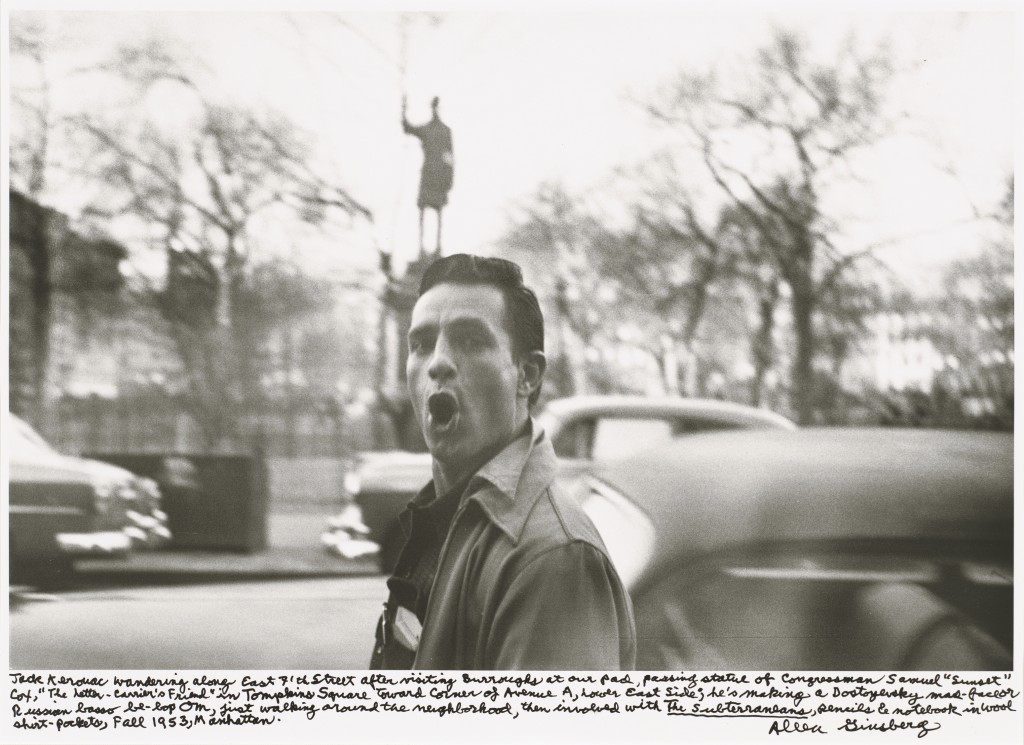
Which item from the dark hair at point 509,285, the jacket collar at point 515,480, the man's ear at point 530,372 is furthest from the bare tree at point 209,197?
the jacket collar at point 515,480

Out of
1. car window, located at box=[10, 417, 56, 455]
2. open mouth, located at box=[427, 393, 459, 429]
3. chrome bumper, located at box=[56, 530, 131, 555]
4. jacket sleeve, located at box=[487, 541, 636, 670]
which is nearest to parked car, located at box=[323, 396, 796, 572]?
open mouth, located at box=[427, 393, 459, 429]

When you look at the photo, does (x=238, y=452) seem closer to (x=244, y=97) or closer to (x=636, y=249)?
(x=244, y=97)

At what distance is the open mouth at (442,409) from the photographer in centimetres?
295

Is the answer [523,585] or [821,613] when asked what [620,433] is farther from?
[821,613]

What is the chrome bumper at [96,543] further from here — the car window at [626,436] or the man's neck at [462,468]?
the car window at [626,436]

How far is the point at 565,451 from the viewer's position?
3006mm

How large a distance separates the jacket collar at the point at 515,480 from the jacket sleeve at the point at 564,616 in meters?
0.13

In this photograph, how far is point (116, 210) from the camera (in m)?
3.14

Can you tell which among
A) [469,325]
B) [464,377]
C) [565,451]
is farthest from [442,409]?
[565,451]

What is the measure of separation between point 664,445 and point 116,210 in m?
1.76

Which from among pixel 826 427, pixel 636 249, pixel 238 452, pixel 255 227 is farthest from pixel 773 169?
pixel 238 452

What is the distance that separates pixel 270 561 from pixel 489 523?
0.74 m

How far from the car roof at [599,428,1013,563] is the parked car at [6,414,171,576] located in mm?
1359

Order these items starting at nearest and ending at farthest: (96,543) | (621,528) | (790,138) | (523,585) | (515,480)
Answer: (523,585) < (515,480) < (621,528) < (96,543) < (790,138)
